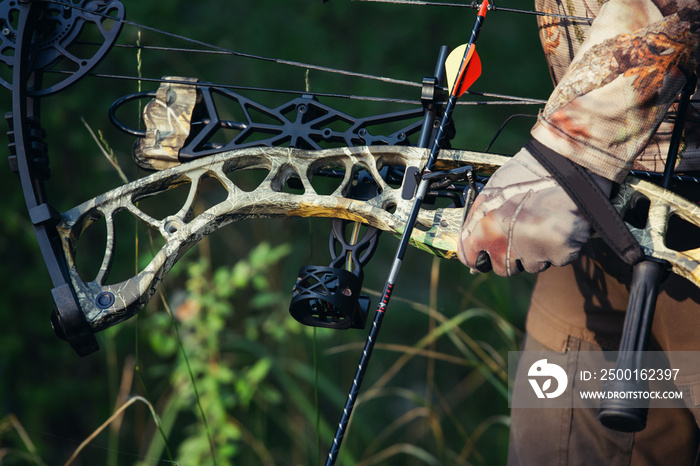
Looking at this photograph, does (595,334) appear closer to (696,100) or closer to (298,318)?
(696,100)

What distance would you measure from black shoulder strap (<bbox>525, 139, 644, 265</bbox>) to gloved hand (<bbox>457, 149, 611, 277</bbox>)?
11 mm

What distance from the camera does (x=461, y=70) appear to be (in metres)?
1.17

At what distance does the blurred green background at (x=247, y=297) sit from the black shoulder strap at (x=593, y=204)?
1474mm

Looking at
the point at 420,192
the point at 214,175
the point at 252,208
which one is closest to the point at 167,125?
the point at 214,175

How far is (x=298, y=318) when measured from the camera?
4.03 ft

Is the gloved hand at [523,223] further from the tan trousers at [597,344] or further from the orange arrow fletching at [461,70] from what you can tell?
the tan trousers at [597,344]

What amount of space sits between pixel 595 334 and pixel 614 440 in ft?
0.72

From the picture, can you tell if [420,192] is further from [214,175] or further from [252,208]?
[214,175]

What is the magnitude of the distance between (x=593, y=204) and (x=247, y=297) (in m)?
2.41

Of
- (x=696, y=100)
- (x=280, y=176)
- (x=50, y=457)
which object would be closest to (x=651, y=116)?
(x=696, y=100)

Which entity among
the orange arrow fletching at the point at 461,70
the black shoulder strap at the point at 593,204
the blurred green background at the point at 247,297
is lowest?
the blurred green background at the point at 247,297

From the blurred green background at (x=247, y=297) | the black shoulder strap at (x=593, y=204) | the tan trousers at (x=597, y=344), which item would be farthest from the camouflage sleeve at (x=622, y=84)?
the blurred green background at (x=247, y=297)

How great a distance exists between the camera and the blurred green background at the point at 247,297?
2.60 m

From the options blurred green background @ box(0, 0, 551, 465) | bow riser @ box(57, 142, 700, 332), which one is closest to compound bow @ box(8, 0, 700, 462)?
bow riser @ box(57, 142, 700, 332)
